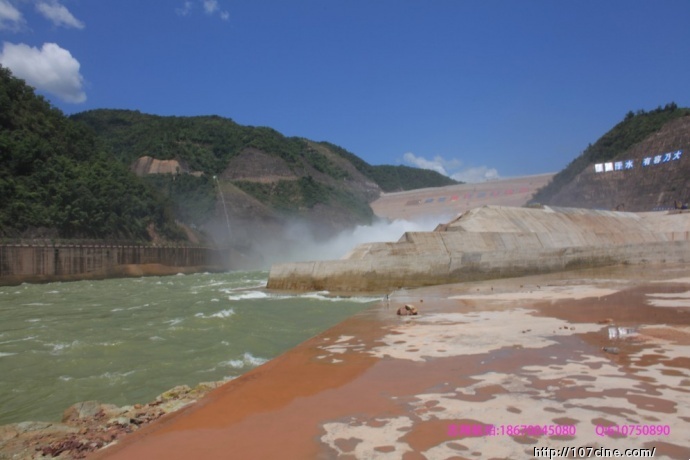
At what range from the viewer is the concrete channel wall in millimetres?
29547

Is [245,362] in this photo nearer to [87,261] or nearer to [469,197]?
[87,261]

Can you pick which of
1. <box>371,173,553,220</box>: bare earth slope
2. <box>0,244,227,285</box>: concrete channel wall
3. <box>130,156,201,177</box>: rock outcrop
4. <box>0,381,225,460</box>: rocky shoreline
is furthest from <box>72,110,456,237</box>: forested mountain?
<box>0,381,225,460</box>: rocky shoreline

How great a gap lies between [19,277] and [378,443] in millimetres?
33042

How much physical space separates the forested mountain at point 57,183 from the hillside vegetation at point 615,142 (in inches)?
1801

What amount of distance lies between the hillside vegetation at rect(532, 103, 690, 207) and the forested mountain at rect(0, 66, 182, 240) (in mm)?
45747

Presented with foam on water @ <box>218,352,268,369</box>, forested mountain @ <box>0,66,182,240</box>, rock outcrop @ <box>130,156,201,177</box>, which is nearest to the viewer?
foam on water @ <box>218,352,268,369</box>

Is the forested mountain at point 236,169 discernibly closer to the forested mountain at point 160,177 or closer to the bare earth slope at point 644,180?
the forested mountain at point 160,177

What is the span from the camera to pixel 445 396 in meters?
3.71

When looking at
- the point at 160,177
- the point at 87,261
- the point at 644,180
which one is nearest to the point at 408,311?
the point at 87,261

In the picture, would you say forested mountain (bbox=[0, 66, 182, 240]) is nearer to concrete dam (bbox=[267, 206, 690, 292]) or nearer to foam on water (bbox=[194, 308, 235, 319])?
concrete dam (bbox=[267, 206, 690, 292])

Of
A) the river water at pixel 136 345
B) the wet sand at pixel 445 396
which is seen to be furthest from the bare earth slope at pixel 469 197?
the wet sand at pixel 445 396

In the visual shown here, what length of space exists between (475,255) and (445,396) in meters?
13.9

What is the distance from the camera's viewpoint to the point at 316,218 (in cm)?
8144

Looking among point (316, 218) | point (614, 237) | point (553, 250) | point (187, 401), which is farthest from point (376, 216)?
point (187, 401)
